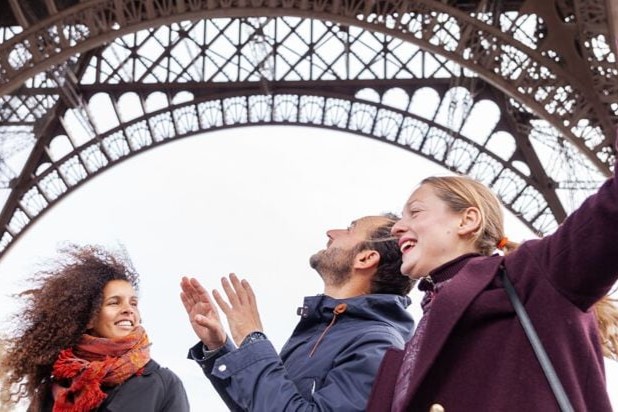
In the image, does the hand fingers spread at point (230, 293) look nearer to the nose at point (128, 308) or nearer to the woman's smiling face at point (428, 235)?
the woman's smiling face at point (428, 235)

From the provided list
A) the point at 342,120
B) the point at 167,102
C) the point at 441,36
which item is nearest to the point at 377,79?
the point at 342,120

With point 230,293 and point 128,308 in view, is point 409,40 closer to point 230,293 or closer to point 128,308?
point 128,308

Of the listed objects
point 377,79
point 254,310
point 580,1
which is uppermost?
point 377,79

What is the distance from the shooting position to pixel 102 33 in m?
12.6

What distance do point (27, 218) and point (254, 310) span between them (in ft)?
55.4

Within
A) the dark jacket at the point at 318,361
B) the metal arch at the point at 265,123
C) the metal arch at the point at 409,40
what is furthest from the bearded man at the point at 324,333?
the metal arch at the point at 265,123

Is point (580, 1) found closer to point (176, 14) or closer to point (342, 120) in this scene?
point (176, 14)

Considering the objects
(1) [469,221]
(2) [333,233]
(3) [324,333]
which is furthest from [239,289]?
(1) [469,221]

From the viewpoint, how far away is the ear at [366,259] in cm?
327

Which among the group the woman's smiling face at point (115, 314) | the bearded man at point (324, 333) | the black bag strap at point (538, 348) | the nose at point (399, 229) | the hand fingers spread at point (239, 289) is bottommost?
the black bag strap at point (538, 348)

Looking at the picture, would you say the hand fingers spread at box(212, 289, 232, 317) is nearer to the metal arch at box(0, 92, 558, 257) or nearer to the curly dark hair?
the curly dark hair

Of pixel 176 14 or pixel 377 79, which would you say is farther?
pixel 377 79

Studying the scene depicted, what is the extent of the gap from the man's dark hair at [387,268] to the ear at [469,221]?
683mm

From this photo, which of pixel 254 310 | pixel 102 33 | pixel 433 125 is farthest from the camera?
pixel 433 125
